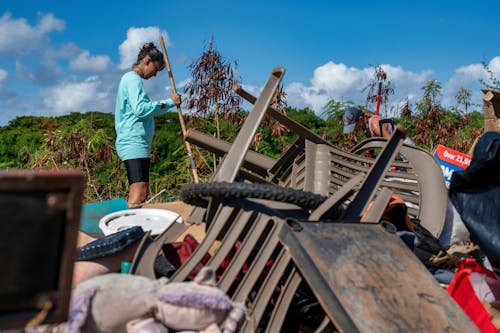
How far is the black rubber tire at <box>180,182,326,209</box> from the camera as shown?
2111mm

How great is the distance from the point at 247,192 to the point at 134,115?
2.55 m

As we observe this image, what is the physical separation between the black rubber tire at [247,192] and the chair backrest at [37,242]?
44.9 inches

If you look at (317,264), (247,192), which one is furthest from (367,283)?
(247,192)

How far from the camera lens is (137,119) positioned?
4426mm

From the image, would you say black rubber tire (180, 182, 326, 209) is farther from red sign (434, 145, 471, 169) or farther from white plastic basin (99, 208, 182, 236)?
red sign (434, 145, 471, 169)

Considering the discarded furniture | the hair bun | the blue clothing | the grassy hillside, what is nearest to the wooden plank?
the discarded furniture

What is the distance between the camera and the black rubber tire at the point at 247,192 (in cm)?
211

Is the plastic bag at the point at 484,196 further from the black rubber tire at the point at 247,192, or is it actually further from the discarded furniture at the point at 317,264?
the black rubber tire at the point at 247,192

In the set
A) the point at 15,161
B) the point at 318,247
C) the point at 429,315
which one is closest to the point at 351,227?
the point at 318,247

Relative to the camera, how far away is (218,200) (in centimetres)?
229

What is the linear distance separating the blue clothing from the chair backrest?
3.43 m

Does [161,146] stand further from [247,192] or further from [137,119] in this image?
[247,192]

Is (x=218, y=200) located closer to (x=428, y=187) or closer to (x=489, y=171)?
(x=489, y=171)

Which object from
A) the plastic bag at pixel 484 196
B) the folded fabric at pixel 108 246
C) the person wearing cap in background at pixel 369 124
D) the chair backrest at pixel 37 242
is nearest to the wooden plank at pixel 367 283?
the plastic bag at pixel 484 196
